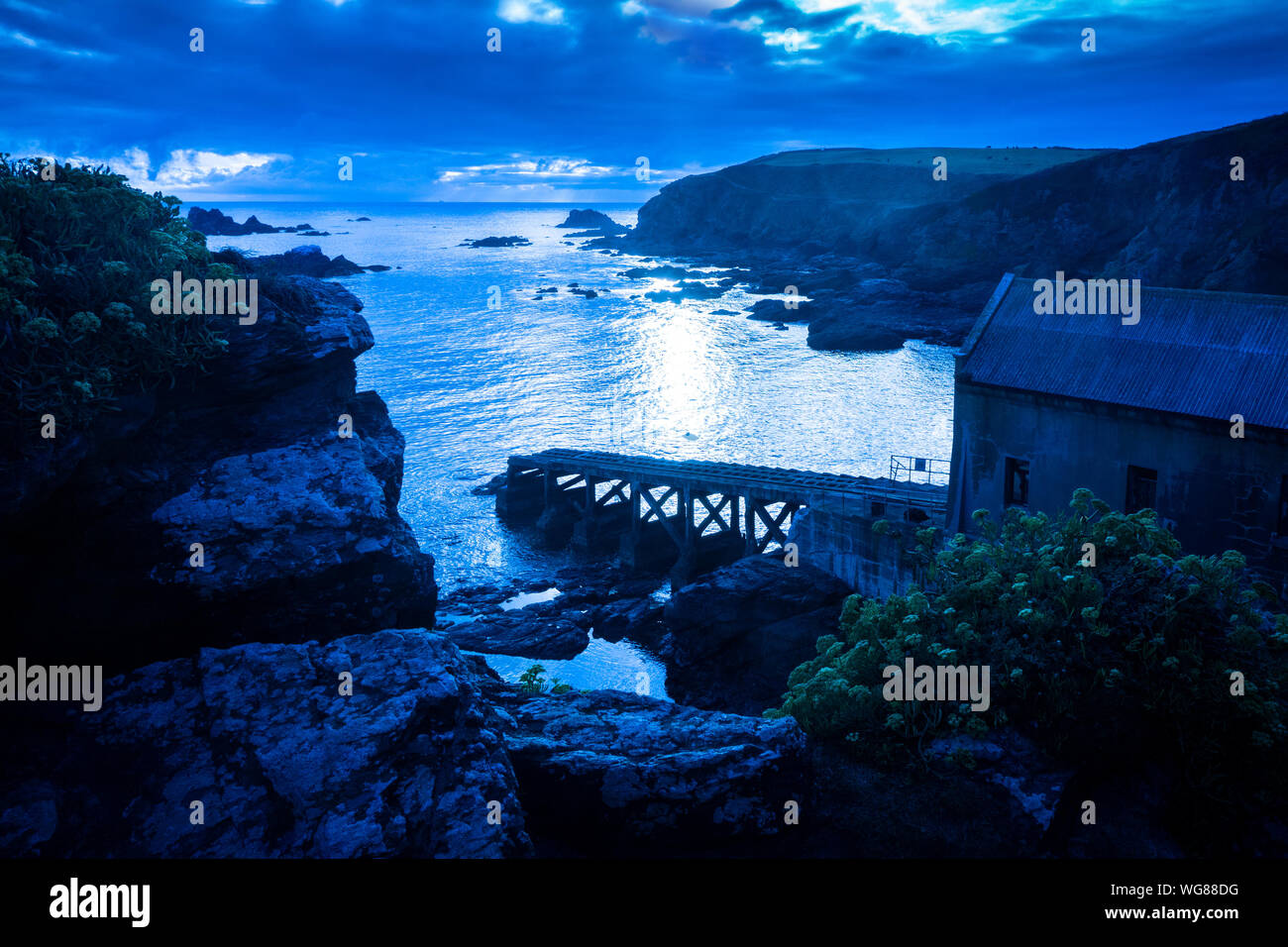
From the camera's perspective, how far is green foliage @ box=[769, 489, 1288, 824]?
439 inches

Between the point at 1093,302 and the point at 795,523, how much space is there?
41.0 feet

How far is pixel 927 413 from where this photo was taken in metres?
63.2

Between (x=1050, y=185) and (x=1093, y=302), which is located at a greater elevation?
(x=1050, y=185)

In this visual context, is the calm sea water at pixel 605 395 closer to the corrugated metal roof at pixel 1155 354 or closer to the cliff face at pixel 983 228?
the cliff face at pixel 983 228

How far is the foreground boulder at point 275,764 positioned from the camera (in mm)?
8133

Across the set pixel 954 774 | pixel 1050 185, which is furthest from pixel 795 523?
pixel 1050 185

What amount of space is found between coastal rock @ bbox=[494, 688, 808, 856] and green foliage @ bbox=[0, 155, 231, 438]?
6083mm

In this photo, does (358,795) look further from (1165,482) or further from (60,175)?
(1165,482)

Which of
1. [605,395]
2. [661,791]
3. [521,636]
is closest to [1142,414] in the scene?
[661,791]

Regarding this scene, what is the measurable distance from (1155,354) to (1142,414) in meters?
1.69

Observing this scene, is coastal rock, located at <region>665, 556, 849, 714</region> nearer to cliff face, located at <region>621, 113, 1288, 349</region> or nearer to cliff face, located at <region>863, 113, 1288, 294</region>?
cliff face, located at <region>863, 113, 1288, 294</region>

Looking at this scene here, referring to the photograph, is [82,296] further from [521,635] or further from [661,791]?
[521,635]
